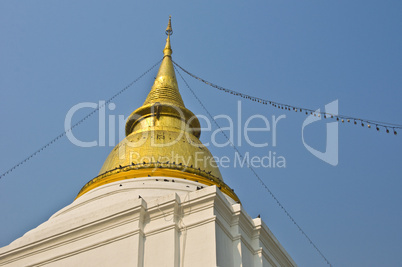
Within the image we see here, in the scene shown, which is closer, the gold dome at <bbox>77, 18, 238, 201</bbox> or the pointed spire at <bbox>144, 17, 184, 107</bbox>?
the gold dome at <bbox>77, 18, 238, 201</bbox>

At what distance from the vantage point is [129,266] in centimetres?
1337

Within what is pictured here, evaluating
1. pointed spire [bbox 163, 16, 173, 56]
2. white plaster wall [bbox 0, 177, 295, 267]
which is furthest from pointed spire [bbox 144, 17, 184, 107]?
white plaster wall [bbox 0, 177, 295, 267]

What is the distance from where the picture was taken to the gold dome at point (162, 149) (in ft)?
58.3

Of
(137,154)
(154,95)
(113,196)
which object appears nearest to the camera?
(113,196)

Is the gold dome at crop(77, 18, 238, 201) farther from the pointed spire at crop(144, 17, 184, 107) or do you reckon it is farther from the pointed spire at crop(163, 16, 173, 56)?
the pointed spire at crop(163, 16, 173, 56)

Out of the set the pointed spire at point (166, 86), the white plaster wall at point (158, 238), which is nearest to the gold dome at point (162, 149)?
the pointed spire at point (166, 86)

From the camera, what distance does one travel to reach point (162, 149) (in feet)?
60.6

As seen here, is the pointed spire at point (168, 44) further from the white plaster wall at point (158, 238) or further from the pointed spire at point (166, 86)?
the white plaster wall at point (158, 238)

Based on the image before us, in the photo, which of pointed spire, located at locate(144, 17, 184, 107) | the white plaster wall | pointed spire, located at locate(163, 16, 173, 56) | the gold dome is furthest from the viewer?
pointed spire, located at locate(163, 16, 173, 56)

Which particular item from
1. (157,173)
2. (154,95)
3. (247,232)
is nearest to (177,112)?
(154,95)

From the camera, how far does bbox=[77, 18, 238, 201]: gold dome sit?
699 inches

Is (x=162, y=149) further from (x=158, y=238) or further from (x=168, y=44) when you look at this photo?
(x=168, y=44)

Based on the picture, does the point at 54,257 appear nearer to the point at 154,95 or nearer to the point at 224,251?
the point at 224,251

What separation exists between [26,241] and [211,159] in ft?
21.3
